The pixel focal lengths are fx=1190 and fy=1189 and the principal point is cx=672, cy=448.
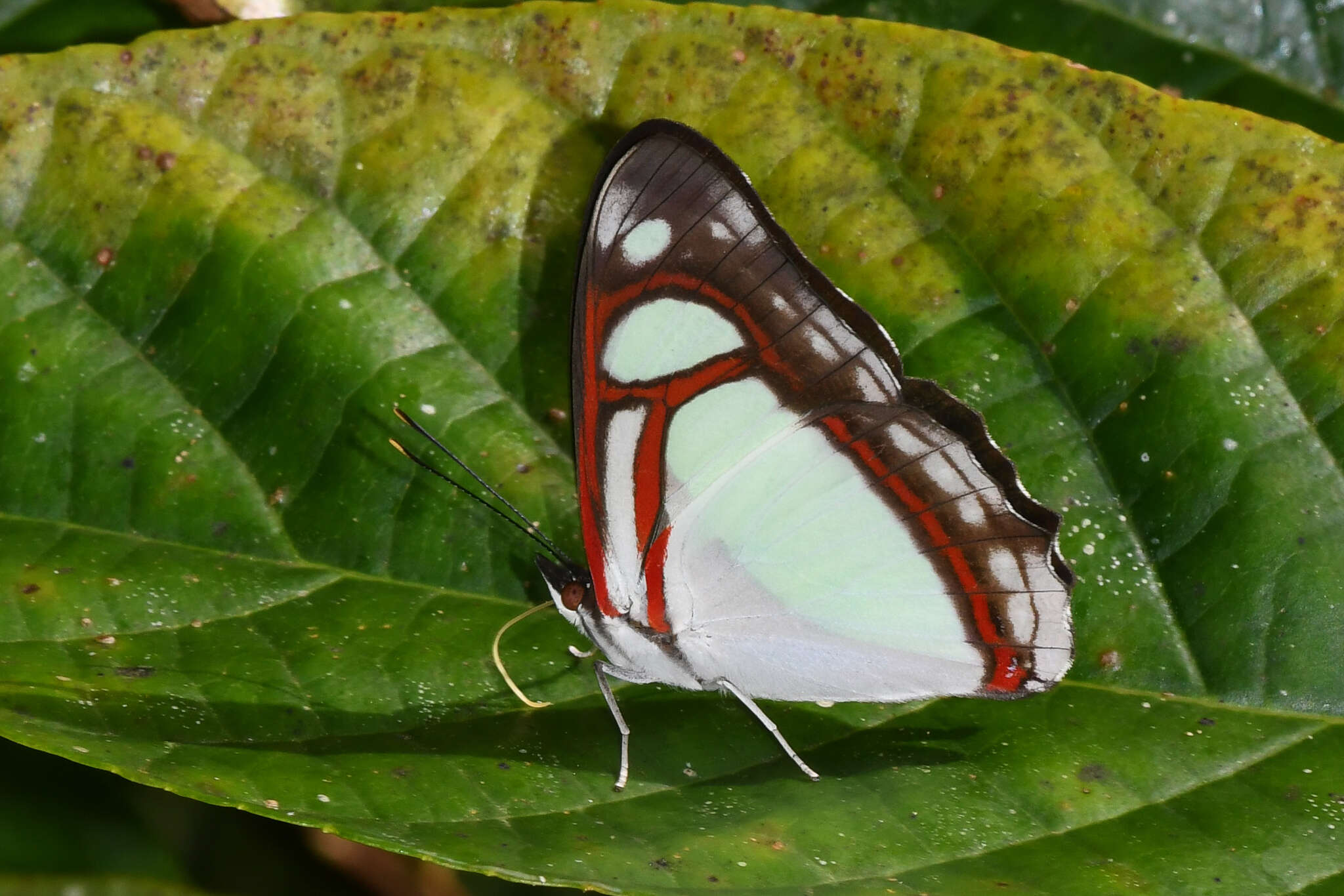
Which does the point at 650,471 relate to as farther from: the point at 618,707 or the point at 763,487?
the point at 618,707

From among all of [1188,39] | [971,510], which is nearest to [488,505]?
[971,510]

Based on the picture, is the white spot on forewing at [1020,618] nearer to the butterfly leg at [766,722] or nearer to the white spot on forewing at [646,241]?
the butterfly leg at [766,722]

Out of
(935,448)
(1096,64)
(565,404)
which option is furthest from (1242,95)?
(565,404)

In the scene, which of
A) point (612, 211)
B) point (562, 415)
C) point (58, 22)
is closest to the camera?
point (612, 211)

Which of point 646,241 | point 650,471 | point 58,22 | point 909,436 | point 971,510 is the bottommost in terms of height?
point 971,510

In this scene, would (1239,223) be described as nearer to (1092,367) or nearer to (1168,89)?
(1092,367)

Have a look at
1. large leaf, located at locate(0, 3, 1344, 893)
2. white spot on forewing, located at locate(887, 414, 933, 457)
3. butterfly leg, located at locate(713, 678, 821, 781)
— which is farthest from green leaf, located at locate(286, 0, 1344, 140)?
butterfly leg, located at locate(713, 678, 821, 781)

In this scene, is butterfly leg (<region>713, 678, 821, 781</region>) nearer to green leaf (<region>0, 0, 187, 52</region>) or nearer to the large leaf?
the large leaf
